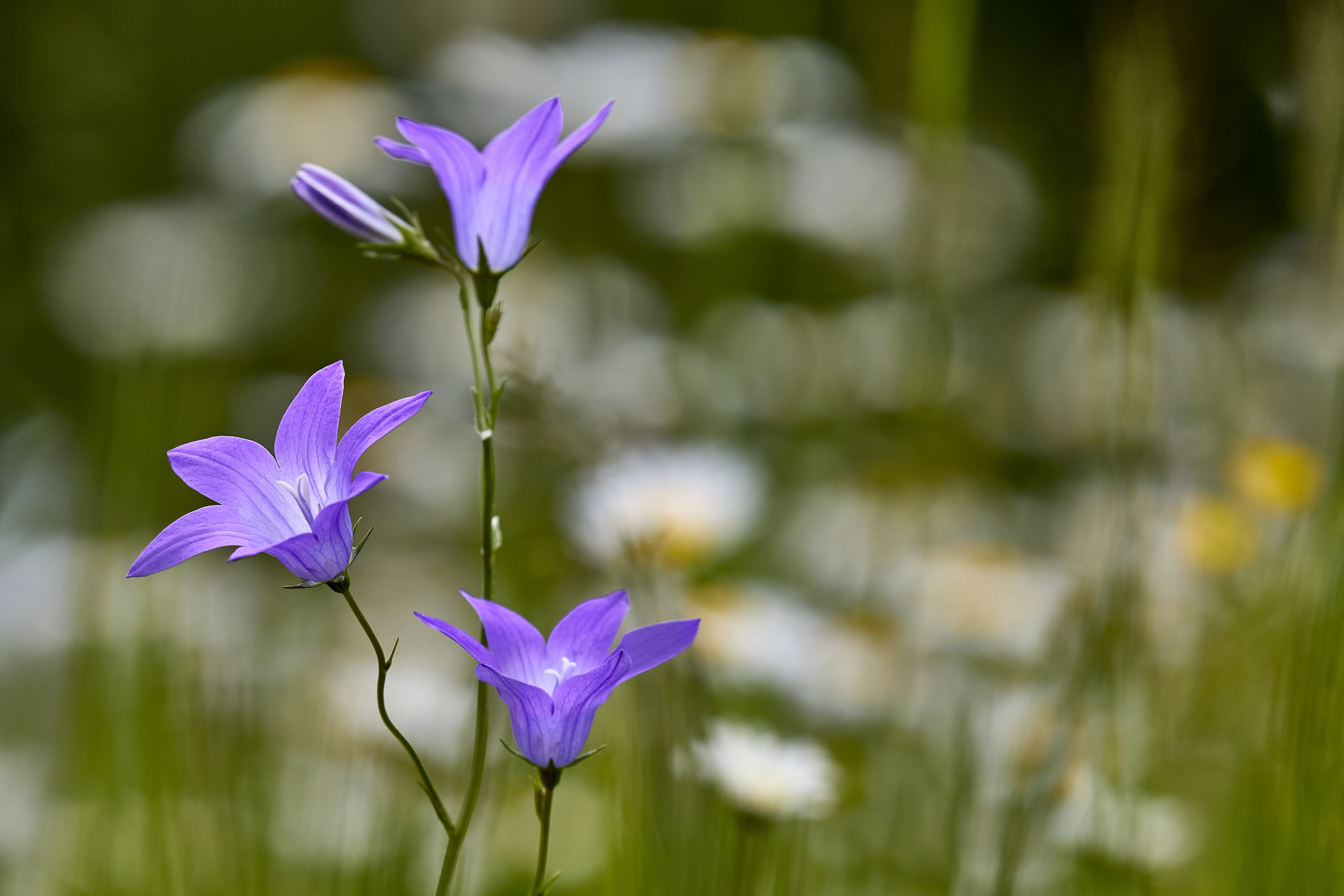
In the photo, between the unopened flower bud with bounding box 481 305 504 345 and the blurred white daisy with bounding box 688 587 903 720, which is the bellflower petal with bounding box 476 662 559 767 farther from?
the blurred white daisy with bounding box 688 587 903 720

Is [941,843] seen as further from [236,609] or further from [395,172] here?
[395,172]

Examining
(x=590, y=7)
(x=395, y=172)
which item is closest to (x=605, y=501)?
(x=395, y=172)

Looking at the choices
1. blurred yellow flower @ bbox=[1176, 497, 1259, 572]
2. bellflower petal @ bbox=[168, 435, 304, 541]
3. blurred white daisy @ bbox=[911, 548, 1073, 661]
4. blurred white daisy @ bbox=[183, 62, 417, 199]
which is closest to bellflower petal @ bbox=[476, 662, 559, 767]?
bellflower petal @ bbox=[168, 435, 304, 541]

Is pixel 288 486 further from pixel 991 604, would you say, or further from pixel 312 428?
pixel 991 604

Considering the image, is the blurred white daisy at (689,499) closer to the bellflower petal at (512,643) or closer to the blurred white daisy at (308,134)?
the bellflower petal at (512,643)

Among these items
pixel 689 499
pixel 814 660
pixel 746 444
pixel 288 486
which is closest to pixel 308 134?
pixel 746 444
